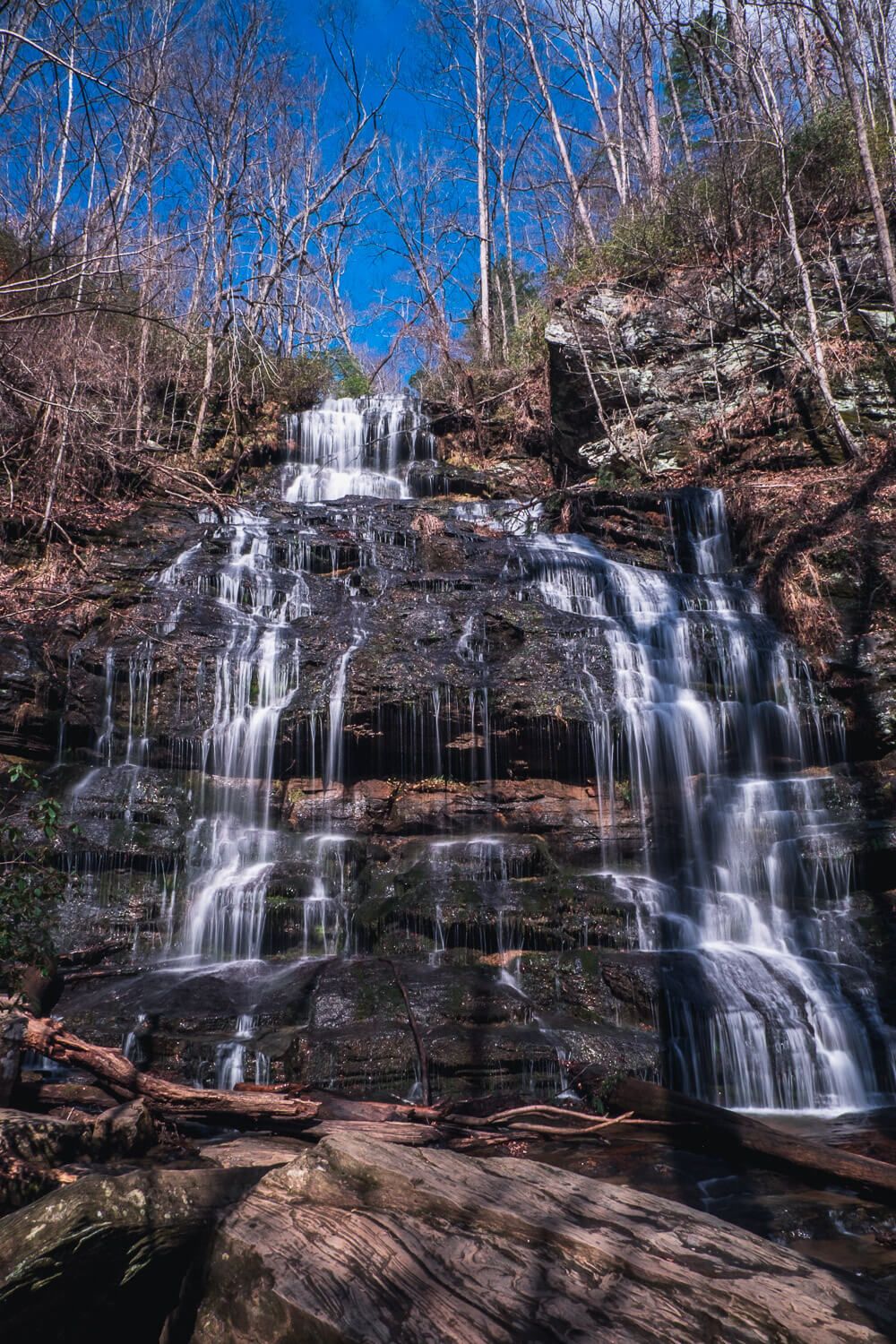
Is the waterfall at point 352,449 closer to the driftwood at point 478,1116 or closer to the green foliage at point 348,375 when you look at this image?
the green foliage at point 348,375

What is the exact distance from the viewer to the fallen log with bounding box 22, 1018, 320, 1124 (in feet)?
14.0

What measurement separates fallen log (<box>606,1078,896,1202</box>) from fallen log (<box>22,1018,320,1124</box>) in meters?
1.98

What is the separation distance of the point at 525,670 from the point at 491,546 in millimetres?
4117

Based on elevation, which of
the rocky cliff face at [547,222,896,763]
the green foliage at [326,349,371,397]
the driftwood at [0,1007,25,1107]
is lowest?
Answer: the driftwood at [0,1007,25,1107]

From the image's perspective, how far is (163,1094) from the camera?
4281mm

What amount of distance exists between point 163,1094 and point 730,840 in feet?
19.6

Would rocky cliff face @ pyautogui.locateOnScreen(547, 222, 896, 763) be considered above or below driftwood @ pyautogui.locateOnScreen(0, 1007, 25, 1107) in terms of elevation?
above

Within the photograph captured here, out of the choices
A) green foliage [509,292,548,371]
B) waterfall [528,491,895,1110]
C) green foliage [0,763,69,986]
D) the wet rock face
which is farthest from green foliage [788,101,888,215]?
green foliage [0,763,69,986]

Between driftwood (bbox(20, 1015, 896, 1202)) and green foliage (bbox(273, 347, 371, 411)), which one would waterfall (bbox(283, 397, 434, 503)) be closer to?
green foliage (bbox(273, 347, 371, 411))

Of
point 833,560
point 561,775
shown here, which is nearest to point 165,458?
point 561,775

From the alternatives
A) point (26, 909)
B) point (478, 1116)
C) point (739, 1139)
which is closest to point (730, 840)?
point (739, 1139)

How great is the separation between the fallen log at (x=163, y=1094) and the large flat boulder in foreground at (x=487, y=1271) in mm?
2034

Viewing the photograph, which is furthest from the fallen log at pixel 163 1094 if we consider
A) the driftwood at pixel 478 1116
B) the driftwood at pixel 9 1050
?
the driftwood at pixel 9 1050

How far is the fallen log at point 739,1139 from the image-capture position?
396cm
